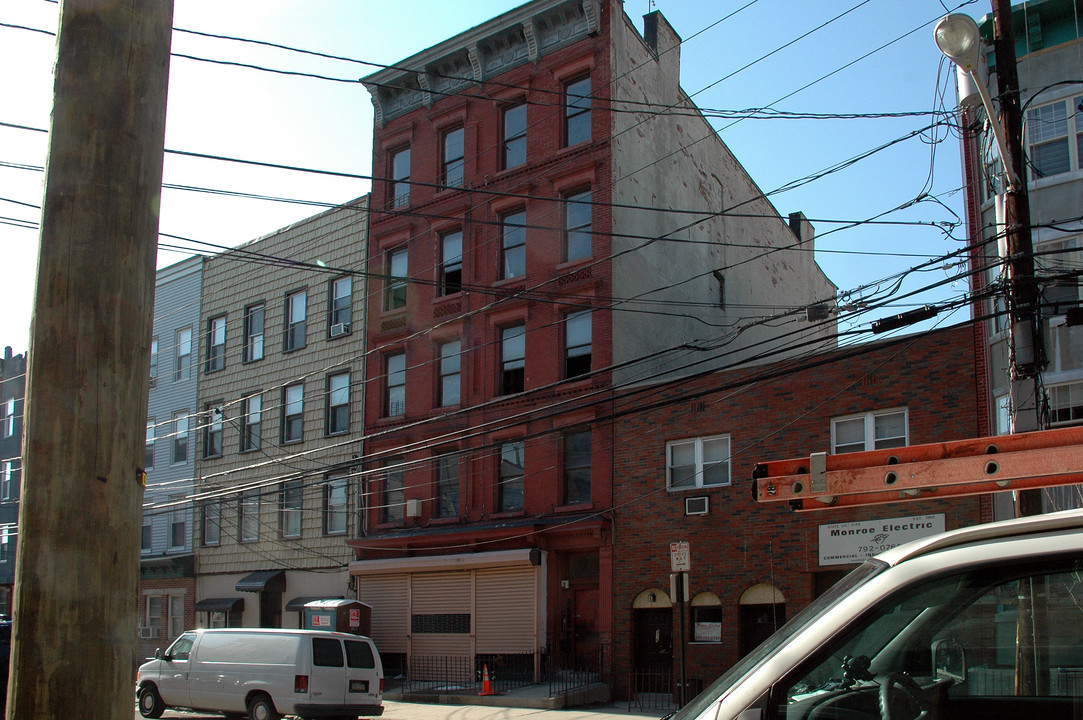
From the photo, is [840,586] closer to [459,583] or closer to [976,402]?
[976,402]

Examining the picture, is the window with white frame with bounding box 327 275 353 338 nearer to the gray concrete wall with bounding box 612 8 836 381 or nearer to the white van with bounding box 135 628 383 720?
the gray concrete wall with bounding box 612 8 836 381

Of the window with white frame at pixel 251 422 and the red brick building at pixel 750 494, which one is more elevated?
the window with white frame at pixel 251 422

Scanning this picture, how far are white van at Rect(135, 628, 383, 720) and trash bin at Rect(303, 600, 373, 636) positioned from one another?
21.2 feet

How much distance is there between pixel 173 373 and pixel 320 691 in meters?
23.0

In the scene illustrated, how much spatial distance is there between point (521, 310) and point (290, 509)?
11.5m

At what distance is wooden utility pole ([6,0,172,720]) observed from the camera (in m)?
3.52

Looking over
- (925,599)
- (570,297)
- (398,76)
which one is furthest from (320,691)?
(398,76)

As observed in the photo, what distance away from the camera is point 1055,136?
19.9 m

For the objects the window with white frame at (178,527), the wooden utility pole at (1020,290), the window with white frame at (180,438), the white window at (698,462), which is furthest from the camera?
the window with white frame at (180,438)

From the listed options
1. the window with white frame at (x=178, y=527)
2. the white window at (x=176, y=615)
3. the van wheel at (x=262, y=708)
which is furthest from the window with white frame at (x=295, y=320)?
the van wheel at (x=262, y=708)

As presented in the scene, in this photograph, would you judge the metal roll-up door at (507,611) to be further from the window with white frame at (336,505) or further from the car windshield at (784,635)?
the car windshield at (784,635)

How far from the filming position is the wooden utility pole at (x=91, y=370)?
3.52m

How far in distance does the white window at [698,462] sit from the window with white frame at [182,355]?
21555mm

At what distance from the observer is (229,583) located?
35.5m
